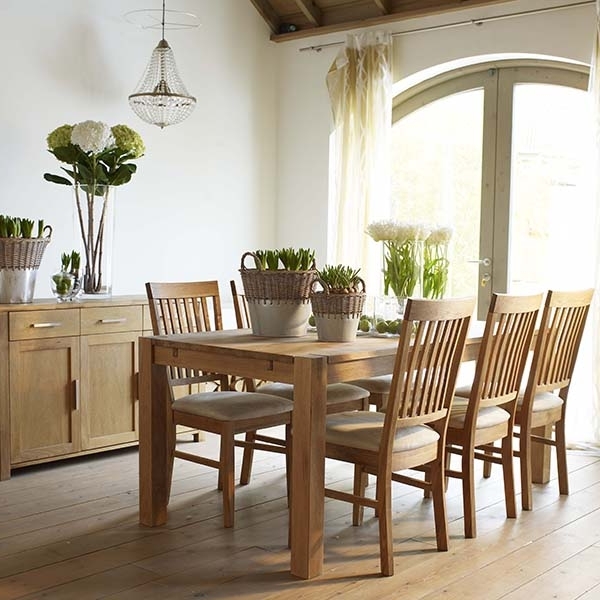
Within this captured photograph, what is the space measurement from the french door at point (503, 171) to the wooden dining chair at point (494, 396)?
1.53 m

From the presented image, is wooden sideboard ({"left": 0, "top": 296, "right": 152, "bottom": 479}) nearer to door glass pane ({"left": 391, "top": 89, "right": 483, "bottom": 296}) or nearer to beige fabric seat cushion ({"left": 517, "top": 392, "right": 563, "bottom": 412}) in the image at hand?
beige fabric seat cushion ({"left": 517, "top": 392, "right": 563, "bottom": 412})

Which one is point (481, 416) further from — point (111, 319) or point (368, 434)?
point (111, 319)

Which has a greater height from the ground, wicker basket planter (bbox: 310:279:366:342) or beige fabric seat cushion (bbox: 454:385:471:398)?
wicker basket planter (bbox: 310:279:366:342)

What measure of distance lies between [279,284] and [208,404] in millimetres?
538

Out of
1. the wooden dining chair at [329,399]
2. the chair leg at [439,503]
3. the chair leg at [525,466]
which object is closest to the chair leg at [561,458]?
the chair leg at [525,466]

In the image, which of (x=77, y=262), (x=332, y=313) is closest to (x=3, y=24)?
(x=77, y=262)

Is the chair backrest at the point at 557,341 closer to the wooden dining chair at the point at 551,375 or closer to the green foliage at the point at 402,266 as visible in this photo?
the wooden dining chair at the point at 551,375

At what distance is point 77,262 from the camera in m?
4.39

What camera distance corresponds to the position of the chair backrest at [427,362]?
2799 millimetres

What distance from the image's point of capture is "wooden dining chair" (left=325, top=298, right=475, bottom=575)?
9.29 ft

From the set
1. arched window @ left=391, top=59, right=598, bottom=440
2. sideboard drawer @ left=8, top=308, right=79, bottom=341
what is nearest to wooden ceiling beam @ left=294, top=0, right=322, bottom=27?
arched window @ left=391, top=59, right=598, bottom=440

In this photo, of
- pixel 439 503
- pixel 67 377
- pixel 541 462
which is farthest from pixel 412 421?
pixel 67 377

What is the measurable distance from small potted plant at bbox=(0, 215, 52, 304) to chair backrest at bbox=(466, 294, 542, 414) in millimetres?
2202

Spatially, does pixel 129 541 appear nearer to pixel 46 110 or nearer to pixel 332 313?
pixel 332 313
